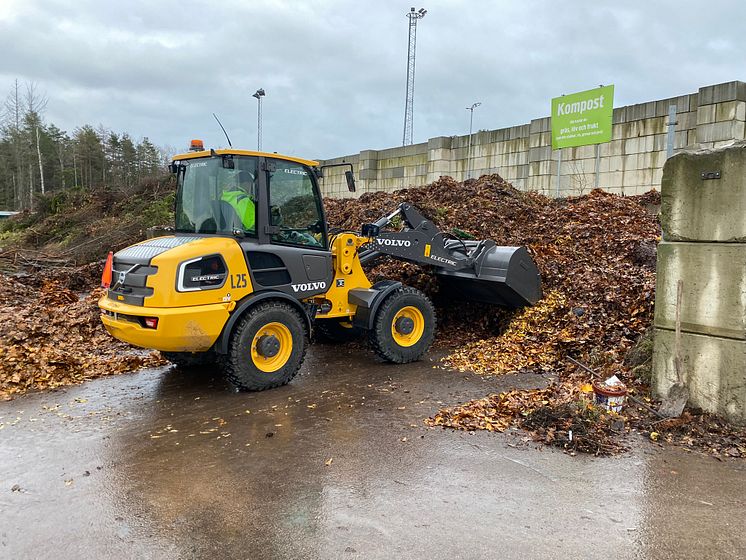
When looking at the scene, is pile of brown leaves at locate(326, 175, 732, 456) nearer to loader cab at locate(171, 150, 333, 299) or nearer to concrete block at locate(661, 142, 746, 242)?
concrete block at locate(661, 142, 746, 242)

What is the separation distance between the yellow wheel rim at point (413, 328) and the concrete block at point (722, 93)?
701cm

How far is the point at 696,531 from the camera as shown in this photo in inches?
138

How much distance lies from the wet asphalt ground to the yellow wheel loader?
0.68m

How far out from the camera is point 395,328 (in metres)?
7.45

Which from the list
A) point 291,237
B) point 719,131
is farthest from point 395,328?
point 719,131

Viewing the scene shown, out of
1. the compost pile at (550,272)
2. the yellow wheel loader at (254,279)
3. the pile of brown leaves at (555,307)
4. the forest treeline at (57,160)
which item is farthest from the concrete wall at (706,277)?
the forest treeline at (57,160)

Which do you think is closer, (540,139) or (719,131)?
(719,131)

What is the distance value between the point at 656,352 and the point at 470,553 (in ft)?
10.2

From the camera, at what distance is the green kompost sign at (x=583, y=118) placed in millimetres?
12273

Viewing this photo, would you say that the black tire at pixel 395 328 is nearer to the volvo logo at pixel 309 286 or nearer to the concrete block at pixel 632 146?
the volvo logo at pixel 309 286

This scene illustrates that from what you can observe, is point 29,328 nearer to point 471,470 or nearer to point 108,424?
point 108,424

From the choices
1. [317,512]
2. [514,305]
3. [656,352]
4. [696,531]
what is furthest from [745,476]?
[514,305]

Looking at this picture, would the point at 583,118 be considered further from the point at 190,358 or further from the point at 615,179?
the point at 190,358

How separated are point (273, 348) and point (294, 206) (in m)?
1.62
